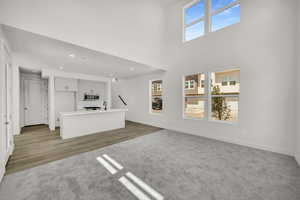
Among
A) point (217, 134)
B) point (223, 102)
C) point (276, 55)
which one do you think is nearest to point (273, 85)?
point (276, 55)

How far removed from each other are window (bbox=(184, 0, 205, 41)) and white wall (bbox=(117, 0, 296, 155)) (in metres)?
0.38

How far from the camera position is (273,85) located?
2912mm

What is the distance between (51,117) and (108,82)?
304 centimetres

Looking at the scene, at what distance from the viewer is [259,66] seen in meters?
3.08

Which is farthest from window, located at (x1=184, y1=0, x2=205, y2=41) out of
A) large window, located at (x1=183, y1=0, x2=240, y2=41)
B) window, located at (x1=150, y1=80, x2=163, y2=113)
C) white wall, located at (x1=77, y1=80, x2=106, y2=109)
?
white wall, located at (x1=77, y1=80, x2=106, y2=109)

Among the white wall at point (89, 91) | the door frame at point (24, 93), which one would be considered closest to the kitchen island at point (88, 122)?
the white wall at point (89, 91)

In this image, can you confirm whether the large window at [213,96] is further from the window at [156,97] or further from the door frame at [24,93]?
the door frame at [24,93]

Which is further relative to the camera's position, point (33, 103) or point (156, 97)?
point (156, 97)

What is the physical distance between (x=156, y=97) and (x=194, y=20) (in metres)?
3.50

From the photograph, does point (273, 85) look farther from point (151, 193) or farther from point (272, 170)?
point (151, 193)

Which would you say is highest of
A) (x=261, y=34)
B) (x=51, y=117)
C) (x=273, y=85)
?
(x=261, y=34)

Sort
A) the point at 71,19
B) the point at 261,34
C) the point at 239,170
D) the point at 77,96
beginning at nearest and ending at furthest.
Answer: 1. the point at 239,170
2. the point at 71,19
3. the point at 261,34
4. the point at 77,96

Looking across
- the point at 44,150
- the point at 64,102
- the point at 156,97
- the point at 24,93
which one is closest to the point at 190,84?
the point at 156,97

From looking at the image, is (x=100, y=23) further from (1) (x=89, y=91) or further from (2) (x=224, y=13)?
(1) (x=89, y=91)
